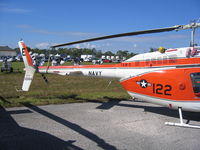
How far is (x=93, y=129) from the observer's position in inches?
241

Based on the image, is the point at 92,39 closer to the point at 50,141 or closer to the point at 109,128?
the point at 109,128

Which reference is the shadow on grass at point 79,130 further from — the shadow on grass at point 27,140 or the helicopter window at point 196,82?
the helicopter window at point 196,82

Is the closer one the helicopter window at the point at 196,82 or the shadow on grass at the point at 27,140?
the shadow on grass at the point at 27,140

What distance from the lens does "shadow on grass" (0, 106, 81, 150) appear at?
4.84 m

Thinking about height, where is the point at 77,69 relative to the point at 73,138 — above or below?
above

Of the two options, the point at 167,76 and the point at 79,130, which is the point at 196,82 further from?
the point at 79,130

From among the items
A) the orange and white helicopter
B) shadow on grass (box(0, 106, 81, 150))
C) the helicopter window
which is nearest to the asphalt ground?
shadow on grass (box(0, 106, 81, 150))

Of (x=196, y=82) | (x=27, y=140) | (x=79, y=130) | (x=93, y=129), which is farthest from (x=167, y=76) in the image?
(x=27, y=140)

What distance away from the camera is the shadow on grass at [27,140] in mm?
4840

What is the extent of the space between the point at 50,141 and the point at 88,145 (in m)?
1.01

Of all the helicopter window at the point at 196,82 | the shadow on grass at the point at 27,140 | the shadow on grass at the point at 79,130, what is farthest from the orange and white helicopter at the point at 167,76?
the shadow on grass at the point at 27,140

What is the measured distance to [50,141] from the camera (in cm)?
519

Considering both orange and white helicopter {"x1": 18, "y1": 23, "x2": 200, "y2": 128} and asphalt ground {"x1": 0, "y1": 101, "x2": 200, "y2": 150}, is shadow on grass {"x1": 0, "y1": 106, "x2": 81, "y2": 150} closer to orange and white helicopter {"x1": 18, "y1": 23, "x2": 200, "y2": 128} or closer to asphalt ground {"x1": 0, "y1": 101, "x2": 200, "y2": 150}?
asphalt ground {"x1": 0, "y1": 101, "x2": 200, "y2": 150}

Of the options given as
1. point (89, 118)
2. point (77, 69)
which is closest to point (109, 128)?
point (89, 118)
